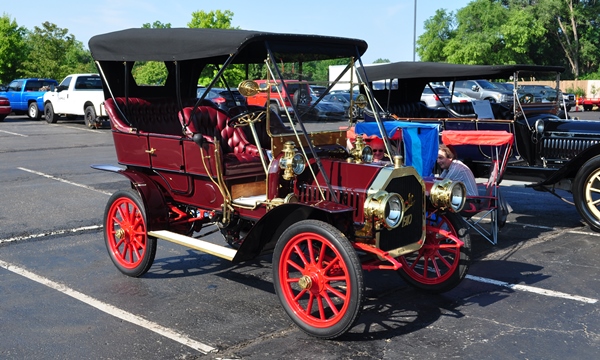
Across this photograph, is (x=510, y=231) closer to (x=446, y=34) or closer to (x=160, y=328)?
(x=160, y=328)

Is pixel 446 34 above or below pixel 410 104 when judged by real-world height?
above

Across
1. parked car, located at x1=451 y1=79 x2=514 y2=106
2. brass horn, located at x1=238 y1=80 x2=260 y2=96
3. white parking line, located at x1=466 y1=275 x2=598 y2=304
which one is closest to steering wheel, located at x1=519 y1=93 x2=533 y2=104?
white parking line, located at x1=466 y1=275 x2=598 y2=304

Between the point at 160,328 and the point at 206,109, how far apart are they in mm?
2460

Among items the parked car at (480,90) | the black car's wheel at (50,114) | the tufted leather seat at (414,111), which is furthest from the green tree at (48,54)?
the tufted leather seat at (414,111)

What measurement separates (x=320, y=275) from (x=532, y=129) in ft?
16.9

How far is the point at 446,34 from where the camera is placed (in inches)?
2158

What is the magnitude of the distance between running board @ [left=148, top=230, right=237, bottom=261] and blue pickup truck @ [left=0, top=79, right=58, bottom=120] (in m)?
21.4

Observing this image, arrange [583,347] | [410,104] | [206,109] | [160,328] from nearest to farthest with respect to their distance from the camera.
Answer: [583,347], [160,328], [206,109], [410,104]

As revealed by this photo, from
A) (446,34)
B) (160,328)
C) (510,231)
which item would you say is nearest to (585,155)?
(510,231)

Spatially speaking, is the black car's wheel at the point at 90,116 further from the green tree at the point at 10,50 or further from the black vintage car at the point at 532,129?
the green tree at the point at 10,50

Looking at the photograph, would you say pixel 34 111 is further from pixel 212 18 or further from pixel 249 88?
pixel 249 88

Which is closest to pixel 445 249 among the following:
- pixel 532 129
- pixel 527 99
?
pixel 532 129

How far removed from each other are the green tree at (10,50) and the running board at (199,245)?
Answer: 39.8 metres

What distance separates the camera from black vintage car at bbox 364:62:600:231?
7.55 meters
